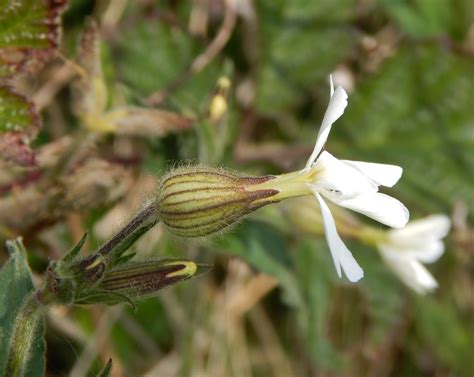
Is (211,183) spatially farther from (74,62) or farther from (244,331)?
(244,331)

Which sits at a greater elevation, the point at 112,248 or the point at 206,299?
the point at 112,248

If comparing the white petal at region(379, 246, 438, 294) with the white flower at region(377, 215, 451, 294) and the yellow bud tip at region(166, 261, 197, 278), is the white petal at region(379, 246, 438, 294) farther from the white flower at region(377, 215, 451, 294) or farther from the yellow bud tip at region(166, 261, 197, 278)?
the yellow bud tip at region(166, 261, 197, 278)

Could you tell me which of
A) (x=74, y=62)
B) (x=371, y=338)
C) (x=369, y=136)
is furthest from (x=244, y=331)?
(x=74, y=62)

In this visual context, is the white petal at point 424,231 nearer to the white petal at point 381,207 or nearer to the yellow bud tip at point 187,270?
the white petal at point 381,207

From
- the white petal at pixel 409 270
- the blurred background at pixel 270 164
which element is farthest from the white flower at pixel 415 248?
the blurred background at pixel 270 164

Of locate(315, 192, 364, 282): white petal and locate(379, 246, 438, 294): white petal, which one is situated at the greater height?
locate(315, 192, 364, 282): white petal

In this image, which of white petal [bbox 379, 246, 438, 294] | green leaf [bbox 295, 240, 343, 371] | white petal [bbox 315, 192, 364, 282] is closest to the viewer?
white petal [bbox 315, 192, 364, 282]

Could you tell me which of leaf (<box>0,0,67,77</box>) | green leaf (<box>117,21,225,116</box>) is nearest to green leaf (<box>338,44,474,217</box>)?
green leaf (<box>117,21,225,116</box>)
